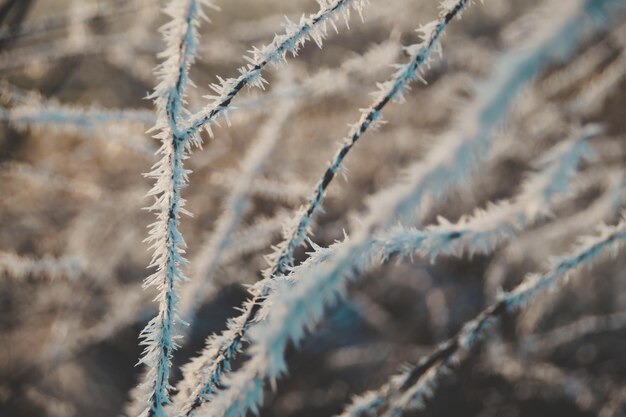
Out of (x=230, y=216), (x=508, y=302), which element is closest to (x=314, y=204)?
(x=508, y=302)

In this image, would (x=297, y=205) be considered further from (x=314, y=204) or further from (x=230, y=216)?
(x=314, y=204)

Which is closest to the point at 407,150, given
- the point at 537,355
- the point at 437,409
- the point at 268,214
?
the point at 268,214

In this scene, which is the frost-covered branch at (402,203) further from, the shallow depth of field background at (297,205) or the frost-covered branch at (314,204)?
the shallow depth of field background at (297,205)

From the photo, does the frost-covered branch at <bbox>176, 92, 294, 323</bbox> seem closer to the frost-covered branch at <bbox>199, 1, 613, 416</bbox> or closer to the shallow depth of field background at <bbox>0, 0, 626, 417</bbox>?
the shallow depth of field background at <bbox>0, 0, 626, 417</bbox>

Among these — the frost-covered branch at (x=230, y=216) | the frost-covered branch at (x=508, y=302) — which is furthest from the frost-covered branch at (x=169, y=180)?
the frost-covered branch at (x=230, y=216)

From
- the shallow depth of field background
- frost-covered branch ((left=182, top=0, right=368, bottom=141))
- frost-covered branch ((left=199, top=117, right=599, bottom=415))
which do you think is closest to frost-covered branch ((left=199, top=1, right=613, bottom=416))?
frost-covered branch ((left=199, top=117, right=599, bottom=415))
